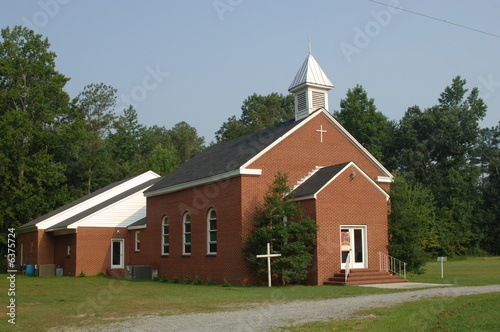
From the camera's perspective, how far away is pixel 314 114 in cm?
2667

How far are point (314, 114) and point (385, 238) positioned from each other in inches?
275

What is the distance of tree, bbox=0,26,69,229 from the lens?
45781 mm

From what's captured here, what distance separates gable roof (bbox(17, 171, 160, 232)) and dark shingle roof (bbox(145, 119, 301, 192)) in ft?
24.9

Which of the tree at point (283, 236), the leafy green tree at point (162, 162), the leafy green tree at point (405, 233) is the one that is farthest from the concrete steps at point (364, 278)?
the leafy green tree at point (162, 162)

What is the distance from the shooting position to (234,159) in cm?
2616

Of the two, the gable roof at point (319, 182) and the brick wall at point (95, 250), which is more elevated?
the gable roof at point (319, 182)

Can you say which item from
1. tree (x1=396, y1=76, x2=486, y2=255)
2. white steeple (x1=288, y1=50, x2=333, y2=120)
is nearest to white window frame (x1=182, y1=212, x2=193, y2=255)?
white steeple (x1=288, y1=50, x2=333, y2=120)

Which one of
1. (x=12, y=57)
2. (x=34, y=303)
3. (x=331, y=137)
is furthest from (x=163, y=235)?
(x=12, y=57)

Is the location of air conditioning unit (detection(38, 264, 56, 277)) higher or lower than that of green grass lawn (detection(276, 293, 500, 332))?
lower

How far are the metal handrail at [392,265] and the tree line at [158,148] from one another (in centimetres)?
1066

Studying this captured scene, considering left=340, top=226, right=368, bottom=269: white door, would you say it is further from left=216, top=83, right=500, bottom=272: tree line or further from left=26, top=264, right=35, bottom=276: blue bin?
left=216, top=83, right=500, bottom=272: tree line

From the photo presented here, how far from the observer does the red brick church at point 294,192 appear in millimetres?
23203

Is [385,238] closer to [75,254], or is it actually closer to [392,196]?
[392,196]

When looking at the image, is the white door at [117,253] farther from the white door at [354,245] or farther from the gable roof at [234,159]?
the white door at [354,245]
